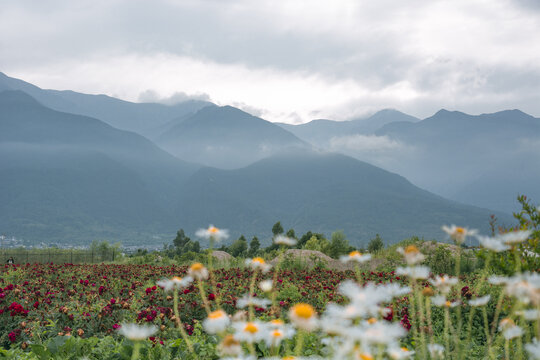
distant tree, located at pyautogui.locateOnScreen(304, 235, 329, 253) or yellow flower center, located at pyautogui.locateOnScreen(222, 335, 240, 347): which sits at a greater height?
yellow flower center, located at pyautogui.locateOnScreen(222, 335, 240, 347)

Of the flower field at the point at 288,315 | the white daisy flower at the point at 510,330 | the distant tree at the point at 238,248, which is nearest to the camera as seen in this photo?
the flower field at the point at 288,315

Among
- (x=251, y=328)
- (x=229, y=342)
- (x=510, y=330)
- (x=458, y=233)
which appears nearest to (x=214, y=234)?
(x=251, y=328)

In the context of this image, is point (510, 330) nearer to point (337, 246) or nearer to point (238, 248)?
point (337, 246)

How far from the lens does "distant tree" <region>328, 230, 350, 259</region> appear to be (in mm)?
20922

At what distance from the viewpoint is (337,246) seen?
837 inches

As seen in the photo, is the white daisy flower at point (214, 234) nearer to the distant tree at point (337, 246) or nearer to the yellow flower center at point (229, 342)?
the yellow flower center at point (229, 342)

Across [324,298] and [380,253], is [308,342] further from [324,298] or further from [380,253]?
[380,253]

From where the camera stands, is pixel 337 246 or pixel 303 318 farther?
pixel 337 246

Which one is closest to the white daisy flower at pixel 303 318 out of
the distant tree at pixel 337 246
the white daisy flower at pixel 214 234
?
the white daisy flower at pixel 214 234

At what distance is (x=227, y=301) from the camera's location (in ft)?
22.9

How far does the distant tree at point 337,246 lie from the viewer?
2092 cm

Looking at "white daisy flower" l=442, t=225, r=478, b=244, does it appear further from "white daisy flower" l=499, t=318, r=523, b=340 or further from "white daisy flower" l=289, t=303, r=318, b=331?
"white daisy flower" l=289, t=303, r=318, b=331

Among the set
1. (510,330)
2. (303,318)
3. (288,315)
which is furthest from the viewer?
(510,330)

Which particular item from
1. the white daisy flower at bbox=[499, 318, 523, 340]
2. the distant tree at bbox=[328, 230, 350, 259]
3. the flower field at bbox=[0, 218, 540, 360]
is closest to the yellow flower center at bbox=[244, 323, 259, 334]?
the flower field at bbox=[0, 218, 540, 360]
